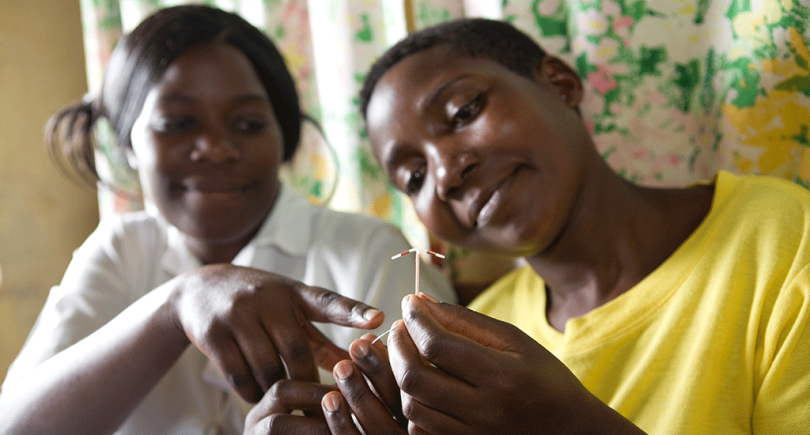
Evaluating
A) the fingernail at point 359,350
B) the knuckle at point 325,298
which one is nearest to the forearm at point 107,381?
the knuckle at point 325,298

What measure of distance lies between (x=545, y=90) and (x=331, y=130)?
0.62 m

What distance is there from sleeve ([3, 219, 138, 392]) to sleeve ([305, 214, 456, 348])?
36cm

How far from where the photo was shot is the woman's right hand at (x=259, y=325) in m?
0.63

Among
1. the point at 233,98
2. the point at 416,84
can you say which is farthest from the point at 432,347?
the point at 233,98

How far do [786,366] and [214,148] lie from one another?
2.81ft

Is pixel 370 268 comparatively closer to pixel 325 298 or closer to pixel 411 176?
pixel 411 176

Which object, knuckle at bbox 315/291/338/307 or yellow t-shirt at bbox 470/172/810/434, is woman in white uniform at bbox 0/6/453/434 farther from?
yellow t-shirt at bbox 470/172/810/434

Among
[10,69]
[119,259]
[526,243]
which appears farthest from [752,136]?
[10,69]

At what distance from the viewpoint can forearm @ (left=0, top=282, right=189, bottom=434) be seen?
2.41 ft

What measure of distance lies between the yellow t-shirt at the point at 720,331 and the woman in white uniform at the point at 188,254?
36 centimetres

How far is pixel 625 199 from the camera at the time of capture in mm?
803

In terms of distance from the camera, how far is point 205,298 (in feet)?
2.24

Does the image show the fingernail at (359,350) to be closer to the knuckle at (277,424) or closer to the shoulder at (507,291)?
the knuckle at (277,424)

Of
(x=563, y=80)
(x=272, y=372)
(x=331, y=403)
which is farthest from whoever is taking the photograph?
(x=563, y=80)
